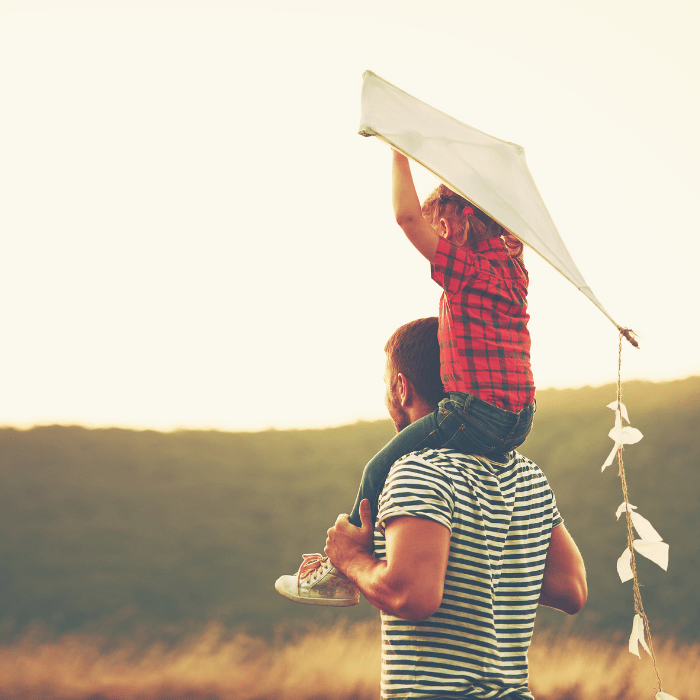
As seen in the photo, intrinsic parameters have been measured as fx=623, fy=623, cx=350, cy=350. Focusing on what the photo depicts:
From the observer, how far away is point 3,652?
6641mm

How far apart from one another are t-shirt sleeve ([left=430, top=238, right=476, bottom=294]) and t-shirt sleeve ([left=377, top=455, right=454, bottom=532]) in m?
0.47

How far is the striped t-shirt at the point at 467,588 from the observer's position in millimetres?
1454

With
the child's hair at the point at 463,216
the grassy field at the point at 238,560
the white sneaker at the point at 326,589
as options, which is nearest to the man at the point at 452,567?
the white sneaker at the point at 326,589

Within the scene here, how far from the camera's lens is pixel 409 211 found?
156 cm

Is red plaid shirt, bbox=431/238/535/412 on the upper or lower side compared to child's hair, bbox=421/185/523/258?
lower

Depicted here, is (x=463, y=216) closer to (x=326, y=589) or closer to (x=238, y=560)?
(x=326, y=589)

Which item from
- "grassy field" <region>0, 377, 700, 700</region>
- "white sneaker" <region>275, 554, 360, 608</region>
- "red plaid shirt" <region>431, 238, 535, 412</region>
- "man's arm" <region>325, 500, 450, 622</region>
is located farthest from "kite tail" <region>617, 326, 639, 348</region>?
"grassy field" <region>0, 377, 700, 700</region>

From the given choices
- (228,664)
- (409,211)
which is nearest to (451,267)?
(409,211)

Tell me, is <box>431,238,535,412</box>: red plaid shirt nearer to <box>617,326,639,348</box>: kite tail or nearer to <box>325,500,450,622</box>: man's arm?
<box>617,326,639,348</box>: kite tail

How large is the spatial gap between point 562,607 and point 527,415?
23.8 inches

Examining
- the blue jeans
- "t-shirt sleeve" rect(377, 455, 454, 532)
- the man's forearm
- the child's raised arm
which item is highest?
the child's raised arm

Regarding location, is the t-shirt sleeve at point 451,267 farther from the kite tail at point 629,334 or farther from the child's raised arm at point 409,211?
the kite tail at point 629,334

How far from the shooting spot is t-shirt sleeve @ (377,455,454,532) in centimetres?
142

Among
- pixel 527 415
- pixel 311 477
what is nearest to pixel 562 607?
pixel 527 415
